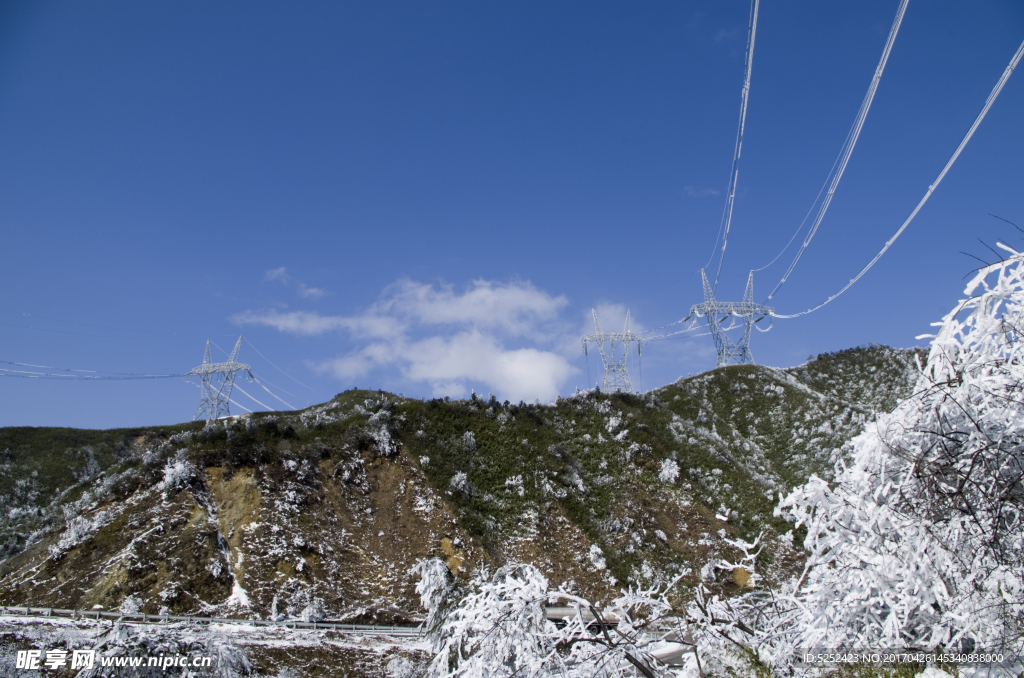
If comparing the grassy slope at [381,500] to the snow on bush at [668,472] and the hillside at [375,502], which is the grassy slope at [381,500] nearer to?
the hillside at [375,502]

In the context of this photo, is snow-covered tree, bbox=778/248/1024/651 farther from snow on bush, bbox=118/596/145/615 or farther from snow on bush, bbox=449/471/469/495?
snow on bush, bbox=449/471/469/495

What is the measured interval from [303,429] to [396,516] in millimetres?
Answer: 11165

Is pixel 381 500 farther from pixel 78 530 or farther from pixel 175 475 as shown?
pixel 78 530

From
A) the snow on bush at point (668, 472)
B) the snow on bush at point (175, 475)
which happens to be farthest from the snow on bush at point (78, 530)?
the snow on bush at point (668, 472)

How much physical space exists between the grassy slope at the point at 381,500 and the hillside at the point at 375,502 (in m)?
0.11

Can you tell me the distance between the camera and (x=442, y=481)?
3916cm

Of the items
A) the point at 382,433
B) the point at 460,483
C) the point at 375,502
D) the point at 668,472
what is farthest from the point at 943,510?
the point at 382,433

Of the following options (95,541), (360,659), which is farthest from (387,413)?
(360,659)

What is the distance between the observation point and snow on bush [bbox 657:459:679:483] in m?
41.6

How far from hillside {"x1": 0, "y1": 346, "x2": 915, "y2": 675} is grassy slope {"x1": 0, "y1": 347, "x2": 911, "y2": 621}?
0.38 ft

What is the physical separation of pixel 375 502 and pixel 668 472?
2083cm

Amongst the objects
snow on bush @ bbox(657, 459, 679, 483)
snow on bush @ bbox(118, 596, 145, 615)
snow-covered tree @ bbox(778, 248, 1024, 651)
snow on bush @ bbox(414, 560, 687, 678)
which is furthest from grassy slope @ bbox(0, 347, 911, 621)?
snow-covered tree @ bbox(778, 248, 1024, 651)

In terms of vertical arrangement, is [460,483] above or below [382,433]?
below

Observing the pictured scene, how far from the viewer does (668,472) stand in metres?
42.0
